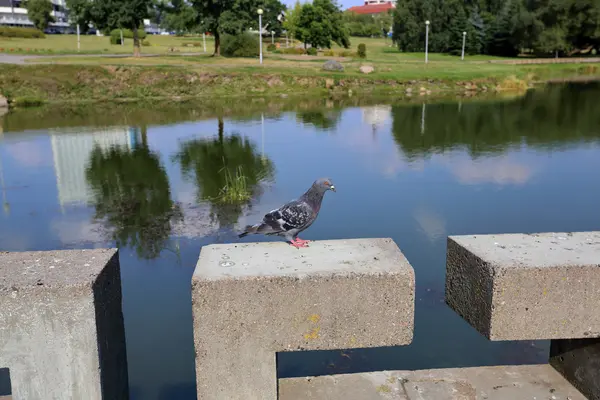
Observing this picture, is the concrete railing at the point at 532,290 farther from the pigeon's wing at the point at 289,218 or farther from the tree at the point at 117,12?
the tree at the point at 117,12

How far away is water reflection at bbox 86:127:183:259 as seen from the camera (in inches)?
430

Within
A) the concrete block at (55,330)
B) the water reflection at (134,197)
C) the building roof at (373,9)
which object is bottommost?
the water reflection at (134,197)

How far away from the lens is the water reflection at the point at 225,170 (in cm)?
1290

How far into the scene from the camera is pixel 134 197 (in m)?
13.9

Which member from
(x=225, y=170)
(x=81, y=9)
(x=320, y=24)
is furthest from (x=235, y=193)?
(x=320, y=24)

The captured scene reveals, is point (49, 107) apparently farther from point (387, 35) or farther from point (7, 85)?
point (387, 35)

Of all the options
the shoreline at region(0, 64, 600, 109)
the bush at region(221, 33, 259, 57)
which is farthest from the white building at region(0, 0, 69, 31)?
the shoreline at region(0, 64, 600, 109)

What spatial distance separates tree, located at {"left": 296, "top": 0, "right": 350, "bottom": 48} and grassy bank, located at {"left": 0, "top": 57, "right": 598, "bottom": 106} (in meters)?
23.2

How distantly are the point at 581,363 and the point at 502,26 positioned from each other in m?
71.6

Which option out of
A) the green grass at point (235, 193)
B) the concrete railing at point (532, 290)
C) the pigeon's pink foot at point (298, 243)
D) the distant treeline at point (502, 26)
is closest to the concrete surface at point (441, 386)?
the concrete railing at point (532, 290)

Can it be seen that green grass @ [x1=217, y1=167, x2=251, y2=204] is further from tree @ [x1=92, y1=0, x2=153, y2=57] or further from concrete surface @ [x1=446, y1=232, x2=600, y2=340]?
tree @ [x1=92, y1=0, x2=153, y2=57]

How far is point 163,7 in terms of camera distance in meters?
44.3

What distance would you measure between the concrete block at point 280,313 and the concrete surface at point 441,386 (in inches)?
23.4

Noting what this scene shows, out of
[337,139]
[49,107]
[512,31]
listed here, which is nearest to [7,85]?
[49,107]
